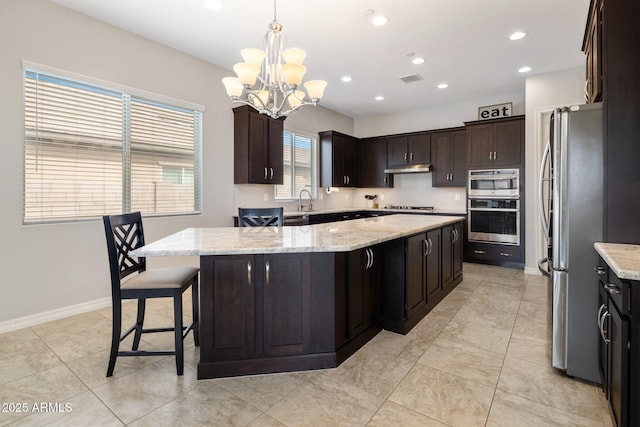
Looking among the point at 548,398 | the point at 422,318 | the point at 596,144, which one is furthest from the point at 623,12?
the point at 422,318

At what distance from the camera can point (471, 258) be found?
17.8 feet

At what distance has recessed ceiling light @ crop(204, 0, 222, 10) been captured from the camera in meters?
2.85

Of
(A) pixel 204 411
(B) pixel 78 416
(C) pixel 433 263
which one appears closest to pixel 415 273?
(C) pixel 433 263

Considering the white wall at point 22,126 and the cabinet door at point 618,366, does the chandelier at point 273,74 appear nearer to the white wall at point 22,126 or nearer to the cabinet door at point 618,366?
the white wall at point 22,126

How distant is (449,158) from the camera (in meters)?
5.91

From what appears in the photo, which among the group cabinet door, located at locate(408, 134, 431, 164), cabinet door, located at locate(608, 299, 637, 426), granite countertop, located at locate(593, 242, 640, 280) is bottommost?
cabinet door, located at locate(608, 299, 637, 426)

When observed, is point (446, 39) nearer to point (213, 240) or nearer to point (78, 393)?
point (213, 240)

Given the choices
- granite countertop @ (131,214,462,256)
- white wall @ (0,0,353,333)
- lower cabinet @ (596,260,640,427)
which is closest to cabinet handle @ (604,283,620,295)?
lower cabinet @ (596,260,640,427)

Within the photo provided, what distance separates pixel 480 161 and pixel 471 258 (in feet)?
5.45

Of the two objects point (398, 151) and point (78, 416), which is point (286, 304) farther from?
point (398, 151)

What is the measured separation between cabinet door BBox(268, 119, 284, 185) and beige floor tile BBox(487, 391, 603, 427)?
3.83 m

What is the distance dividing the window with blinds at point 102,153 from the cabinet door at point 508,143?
15.1 ft

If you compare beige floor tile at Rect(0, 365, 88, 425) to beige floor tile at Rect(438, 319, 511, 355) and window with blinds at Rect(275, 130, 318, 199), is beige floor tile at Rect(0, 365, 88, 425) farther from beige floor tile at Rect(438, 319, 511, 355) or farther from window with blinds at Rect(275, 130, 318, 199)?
window with blinds at Rect(275, 130, 318, 199)

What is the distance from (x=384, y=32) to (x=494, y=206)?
131 inches
